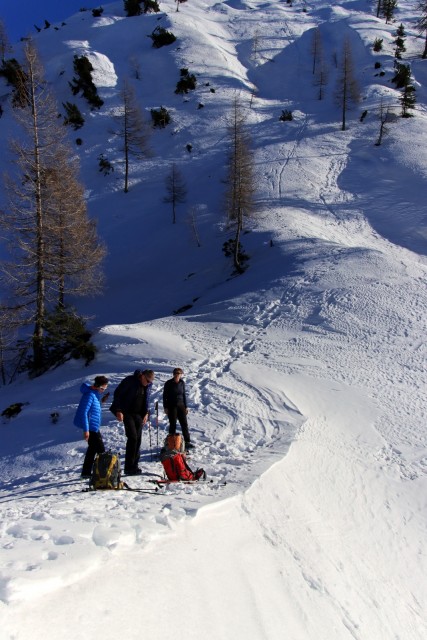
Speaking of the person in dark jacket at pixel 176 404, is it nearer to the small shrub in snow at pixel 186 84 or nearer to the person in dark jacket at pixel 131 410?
the person in dark jacket at pixel 131 410

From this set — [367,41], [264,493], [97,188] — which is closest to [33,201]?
[264,493]

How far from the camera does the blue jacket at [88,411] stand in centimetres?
709

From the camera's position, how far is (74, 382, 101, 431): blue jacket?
7.09 meters

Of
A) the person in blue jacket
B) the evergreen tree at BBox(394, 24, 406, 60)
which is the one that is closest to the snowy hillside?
the person in blue jacket

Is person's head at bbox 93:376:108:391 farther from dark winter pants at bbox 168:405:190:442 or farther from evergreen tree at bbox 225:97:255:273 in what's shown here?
evergreen tree at bbox 225:97:255:273

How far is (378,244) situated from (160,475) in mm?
25281

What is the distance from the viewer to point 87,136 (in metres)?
46.9

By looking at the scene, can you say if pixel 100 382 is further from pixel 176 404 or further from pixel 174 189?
pixel 174 189

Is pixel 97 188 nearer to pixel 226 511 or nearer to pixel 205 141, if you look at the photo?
pixel 205 141

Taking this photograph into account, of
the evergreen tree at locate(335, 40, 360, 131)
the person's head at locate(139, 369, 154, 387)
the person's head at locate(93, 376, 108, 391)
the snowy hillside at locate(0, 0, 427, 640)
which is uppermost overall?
the evergreen tree at locate(335, 40, 360, 131)

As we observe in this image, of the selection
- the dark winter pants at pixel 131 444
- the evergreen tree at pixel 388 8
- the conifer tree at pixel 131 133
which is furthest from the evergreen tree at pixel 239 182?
the evergreen tree at pixel 388 8

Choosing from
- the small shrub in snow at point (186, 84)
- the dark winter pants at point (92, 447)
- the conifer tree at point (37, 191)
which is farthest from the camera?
the small shrub in snow at point (186, 84)

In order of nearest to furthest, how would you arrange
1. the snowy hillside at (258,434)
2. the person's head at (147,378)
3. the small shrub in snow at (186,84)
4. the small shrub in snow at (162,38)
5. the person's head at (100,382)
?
the snowy hillside at (258,434) → the person's head at (100,382) → the person's head at (147,378) → the small shrub in snow at (186,84) → the small shrub in snow at (162,38)

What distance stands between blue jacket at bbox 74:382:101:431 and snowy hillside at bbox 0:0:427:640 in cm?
100
